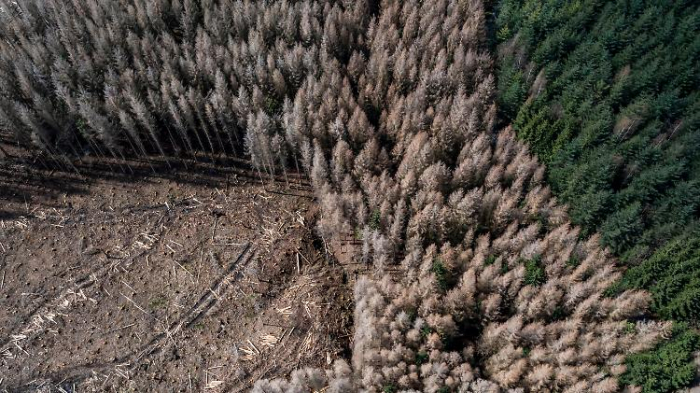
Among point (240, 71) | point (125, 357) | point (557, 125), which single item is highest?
point (240, 71)

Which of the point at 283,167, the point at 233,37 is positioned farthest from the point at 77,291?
the point at 233,37

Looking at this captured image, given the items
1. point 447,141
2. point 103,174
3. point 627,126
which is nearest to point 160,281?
point 103,174

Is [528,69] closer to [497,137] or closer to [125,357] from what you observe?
[497,137]

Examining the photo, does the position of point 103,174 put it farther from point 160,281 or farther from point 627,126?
point 627,126

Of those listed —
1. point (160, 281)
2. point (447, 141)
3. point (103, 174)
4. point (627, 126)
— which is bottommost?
point (160, 281)

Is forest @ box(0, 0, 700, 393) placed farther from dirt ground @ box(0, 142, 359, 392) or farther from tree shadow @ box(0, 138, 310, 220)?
dirt ground @ box(0, 142, 359, 392)

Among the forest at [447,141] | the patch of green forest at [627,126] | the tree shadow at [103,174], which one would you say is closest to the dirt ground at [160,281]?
the tree shadow at [103,174]
